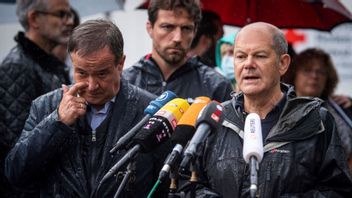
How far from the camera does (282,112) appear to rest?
4691 mm

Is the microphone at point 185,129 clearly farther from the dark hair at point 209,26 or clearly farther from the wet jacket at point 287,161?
the dark hair at point 209,26

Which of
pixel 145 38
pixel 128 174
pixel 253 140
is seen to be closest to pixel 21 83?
pixel 128 174

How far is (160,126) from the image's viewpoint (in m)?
4.13

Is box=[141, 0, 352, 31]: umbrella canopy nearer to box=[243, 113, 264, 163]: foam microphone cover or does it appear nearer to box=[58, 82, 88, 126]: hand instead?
box=[58, 82, 88, 126]: hand

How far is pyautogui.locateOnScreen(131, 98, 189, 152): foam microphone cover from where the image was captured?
160 inches

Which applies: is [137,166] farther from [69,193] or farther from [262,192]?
[262,192]

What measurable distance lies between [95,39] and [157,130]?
0.89m

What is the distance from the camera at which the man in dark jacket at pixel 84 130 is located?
4.57 metres

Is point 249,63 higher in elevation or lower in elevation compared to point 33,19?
lower

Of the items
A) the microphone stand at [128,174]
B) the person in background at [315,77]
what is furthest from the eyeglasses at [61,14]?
the microphone stand at [128,174]

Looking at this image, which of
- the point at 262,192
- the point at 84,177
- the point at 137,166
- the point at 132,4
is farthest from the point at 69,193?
the point at 132,4

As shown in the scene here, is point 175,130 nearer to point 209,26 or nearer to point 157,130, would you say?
point 157,130

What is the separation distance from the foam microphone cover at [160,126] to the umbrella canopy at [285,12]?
3241mm

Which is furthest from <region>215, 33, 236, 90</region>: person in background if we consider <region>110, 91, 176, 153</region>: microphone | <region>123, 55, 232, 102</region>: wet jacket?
<region>110, 91, 176, 153</region>: microphone
